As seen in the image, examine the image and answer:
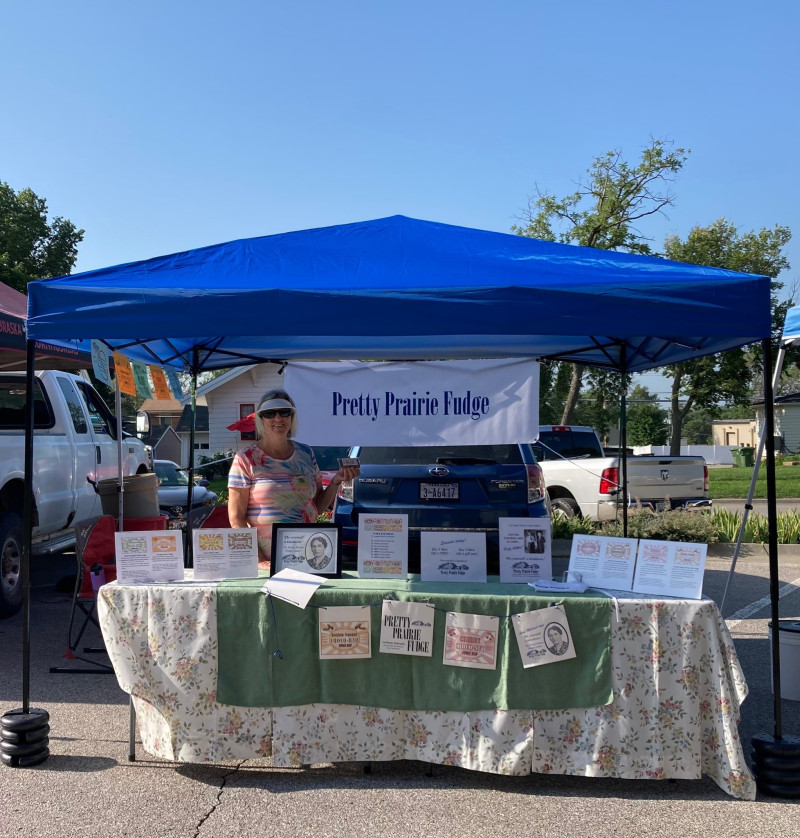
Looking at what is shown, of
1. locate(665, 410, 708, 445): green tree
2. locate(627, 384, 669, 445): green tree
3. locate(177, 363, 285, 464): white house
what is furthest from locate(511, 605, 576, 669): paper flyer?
locate(665, 410, 708, 445): green tree

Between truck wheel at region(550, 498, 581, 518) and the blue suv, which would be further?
truck wheel at region(550, 498, 581, 518)

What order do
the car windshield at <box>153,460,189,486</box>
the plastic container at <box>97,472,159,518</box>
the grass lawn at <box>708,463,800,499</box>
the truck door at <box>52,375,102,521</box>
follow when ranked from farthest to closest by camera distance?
1. the grass lawn at <box>708,463,800,499</box>
2. the car windshield at <box>153,460,189,486</box>
3. the truck door at <box>52,375,102,521</box>
4. the plastic container at <box>97,472,159,518</box>

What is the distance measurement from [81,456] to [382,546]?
551 centimetres

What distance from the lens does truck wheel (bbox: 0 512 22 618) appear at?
22.5 feet

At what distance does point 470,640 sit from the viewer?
147 inches

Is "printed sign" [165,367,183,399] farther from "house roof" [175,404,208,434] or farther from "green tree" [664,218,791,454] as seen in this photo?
"house roof" [175,404,208,434]

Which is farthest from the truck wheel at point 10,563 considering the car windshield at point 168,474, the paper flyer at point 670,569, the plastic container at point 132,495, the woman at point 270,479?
Answer: the car windshield at point 168,474

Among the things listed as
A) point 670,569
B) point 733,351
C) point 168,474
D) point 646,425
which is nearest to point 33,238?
point 168,474

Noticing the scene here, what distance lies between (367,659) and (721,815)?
5.36ft

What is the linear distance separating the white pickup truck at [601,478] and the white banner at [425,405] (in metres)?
5.73

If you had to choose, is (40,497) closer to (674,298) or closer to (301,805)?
(301,805)

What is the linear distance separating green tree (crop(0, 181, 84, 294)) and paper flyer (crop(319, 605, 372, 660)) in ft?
93.3

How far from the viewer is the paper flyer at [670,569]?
3691 mm

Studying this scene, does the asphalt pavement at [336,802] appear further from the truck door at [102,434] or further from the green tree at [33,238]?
the green tree at [33,238]
